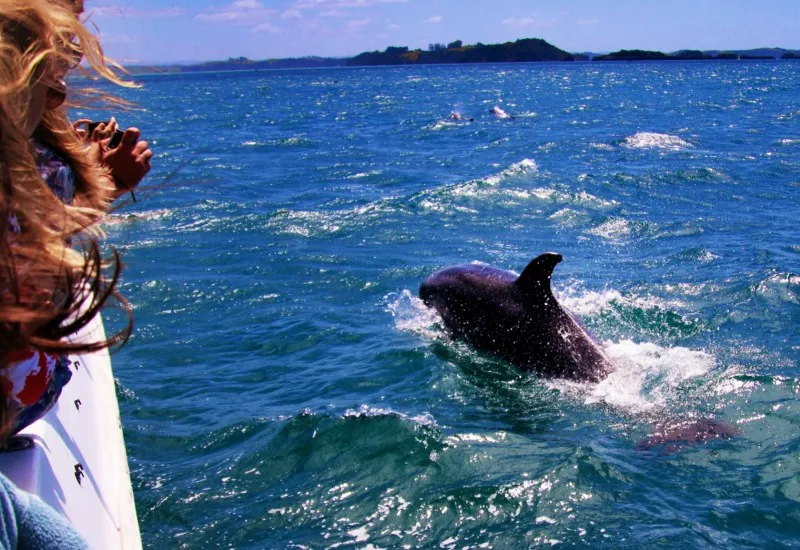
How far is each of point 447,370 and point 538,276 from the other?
1.45 metres

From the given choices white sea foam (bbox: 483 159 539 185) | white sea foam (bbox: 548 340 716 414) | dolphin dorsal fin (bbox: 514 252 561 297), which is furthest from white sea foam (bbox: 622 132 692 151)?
dolphin dorsal fin (bbox: 514 252 561 297)

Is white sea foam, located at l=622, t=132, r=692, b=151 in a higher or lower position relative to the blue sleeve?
higher

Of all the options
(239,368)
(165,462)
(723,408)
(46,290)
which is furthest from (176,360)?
(46,290)

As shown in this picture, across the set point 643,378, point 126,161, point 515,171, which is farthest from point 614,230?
point 126,161

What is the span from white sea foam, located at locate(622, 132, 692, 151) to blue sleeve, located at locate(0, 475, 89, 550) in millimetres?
25257

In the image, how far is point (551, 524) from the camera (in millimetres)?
5238

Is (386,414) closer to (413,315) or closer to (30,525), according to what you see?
(413,315)

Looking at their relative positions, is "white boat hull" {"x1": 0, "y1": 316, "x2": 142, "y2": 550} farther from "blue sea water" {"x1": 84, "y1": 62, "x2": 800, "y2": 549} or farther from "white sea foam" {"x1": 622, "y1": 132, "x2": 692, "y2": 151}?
"white sea foam" {"x1": 622, "y1": 132, "x2": 692, "y2": 151}

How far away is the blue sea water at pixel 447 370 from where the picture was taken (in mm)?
5410

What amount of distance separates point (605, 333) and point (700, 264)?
3.47 meters

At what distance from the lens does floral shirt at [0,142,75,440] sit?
108 inches

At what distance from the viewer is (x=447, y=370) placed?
8.10m

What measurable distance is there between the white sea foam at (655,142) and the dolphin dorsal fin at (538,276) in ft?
61.3

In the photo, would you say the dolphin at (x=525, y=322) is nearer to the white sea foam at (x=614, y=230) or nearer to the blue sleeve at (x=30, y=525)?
the white sea foam at (x=614, y=230)
